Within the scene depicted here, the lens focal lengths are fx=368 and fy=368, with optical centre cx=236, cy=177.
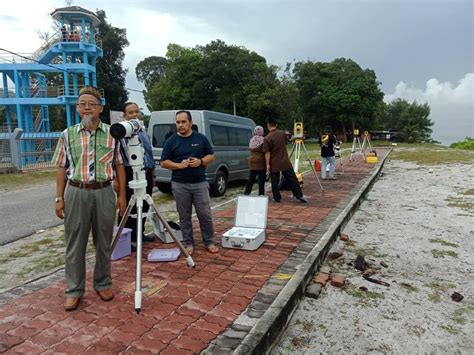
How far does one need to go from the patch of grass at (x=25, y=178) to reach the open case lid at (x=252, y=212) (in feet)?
37.9

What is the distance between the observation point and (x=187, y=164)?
13.9 feet

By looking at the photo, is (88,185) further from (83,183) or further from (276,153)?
(276,153)

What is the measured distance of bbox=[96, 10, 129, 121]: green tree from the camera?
4378 centimetres

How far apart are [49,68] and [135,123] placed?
103 feet

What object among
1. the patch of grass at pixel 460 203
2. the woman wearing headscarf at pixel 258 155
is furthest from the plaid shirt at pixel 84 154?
the patch of grass at pixel 460 203

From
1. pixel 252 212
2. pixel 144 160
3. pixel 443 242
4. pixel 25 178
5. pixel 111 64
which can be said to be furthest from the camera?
pixel 111 64

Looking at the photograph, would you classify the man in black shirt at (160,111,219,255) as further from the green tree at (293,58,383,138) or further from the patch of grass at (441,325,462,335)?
the green tree at (293,58,383,138)

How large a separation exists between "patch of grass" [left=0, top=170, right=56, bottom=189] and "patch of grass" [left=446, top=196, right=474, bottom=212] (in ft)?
46.0

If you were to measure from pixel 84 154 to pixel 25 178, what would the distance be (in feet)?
49.6

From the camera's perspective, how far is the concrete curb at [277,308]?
8.98 ft

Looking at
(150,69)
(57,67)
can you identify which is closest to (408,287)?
(57,67)

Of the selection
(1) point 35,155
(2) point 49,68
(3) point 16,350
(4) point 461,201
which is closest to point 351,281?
(3) point 16,350

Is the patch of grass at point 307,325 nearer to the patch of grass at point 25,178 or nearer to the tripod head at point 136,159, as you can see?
the tripod head at point 136,159

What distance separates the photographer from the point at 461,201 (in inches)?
355
